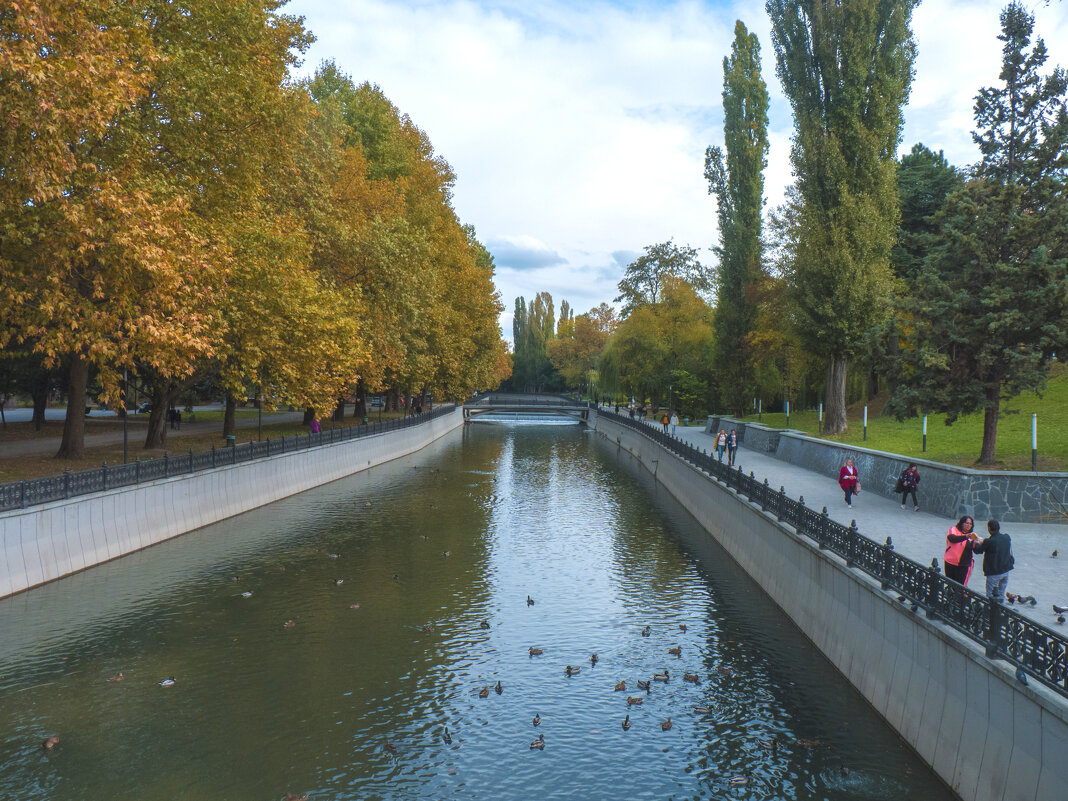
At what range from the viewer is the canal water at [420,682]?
34.0 ft

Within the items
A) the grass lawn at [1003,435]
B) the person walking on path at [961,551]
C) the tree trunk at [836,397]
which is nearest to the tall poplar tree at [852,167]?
the tree trunk at [836,397]

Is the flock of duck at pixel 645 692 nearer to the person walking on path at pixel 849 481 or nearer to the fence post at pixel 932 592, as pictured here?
the fence post at pixel 932 592

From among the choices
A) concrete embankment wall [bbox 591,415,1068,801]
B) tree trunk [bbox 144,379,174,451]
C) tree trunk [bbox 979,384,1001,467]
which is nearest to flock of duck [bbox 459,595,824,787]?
concrete embankment wall [bbox 591,415,1068,801]

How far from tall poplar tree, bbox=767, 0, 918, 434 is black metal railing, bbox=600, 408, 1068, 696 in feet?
63.0

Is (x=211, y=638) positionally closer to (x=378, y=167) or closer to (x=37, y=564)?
(x=37, y=564)

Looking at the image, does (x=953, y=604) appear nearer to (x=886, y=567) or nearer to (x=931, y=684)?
(x=931, y=684)

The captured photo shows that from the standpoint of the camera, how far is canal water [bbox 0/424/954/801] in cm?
1036

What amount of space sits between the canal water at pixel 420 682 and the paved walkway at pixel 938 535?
296cm

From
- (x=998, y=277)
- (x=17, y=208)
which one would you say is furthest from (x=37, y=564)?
(x=998, y=277)

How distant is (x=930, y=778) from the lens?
10.2 m

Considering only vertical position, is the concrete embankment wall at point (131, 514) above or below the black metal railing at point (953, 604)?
below

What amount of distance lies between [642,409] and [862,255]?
45955 mm

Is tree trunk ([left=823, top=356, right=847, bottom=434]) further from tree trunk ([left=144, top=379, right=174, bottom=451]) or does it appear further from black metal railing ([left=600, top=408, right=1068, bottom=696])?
tree trunk ([left=144, top=379, right=174, bottom=451])

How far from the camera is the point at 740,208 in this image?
57.1 m
